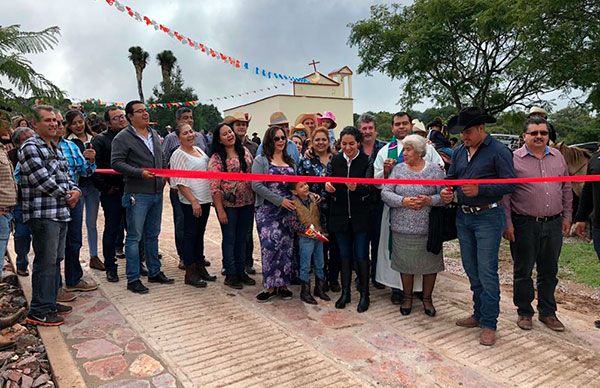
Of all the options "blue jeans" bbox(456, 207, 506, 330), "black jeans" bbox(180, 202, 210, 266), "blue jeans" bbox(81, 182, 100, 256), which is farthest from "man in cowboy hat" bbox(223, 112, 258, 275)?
"blue jeans" bbox(456, 207, 506, 330)

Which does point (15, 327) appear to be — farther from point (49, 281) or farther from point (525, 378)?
point (525, 378)

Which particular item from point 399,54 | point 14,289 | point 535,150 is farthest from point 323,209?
point 399,54

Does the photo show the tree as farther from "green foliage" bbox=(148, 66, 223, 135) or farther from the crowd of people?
"green foliage" bbox=(148, 66, 223, 135)

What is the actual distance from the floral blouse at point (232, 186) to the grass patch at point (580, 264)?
13.6 feet

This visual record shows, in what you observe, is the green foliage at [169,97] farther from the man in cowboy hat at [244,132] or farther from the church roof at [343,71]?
the man in cowboy hat at [244,132]

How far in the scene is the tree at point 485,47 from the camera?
33.3 feet

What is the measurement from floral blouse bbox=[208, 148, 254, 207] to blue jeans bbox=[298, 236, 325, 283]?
2.49 feet

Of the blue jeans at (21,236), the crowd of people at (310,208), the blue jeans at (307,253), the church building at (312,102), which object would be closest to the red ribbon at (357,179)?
the crowd of people at (310,208)

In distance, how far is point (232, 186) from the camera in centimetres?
454

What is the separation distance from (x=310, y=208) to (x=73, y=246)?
2549 mm

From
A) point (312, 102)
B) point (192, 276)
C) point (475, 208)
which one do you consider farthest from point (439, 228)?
point (312, 102)

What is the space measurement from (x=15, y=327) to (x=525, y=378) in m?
4.15

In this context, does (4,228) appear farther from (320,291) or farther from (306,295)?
(320,291)

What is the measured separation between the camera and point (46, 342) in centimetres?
338
